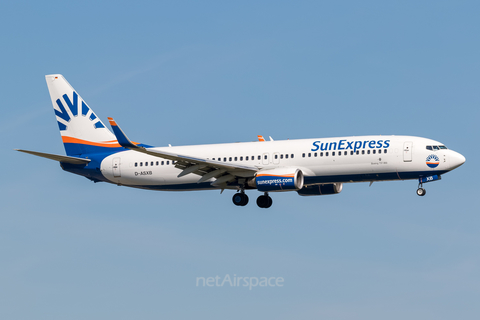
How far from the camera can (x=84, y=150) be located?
5850cm

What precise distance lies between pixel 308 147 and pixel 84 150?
19.3m

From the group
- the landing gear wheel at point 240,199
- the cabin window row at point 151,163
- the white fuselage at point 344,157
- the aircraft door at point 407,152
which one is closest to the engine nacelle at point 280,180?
the white fuselage at point 344,157

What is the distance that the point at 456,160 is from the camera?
48781mm

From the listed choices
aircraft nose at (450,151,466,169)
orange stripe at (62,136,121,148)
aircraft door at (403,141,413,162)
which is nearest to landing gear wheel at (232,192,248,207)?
orange stripe at (62,136,121,148)

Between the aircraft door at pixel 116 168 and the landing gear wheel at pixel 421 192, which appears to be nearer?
the landing gear wheel at pixel 421 192

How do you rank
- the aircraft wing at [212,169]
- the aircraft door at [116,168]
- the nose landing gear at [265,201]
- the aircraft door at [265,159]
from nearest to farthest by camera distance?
the aircraft wing at [212,169], the aircraft door at [265,159], the nose landing gear at [265,201], the aircraft door at [116,168]

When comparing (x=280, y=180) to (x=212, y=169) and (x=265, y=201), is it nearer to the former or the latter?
(x=212, y=169)

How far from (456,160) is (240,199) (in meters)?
16.1

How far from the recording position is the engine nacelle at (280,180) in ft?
162

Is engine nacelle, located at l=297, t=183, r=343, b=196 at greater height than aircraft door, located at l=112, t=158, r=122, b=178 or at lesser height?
lesser

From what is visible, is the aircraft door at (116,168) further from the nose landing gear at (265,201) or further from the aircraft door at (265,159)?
the aircraft door at (265,159)

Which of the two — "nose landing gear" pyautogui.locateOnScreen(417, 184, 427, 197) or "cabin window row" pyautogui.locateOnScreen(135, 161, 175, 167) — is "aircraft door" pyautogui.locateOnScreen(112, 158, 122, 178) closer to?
"cabin window row" pyautogui.locateOnScreen(135, 161, 175, 167)

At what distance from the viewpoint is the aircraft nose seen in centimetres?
4878

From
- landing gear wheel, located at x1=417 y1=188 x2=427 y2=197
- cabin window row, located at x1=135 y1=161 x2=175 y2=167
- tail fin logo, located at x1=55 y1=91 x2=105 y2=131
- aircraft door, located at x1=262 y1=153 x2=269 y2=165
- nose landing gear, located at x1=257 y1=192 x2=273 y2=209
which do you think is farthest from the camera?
tail fin logo, located at x1=55 y1=91 x2=105 y2=131
